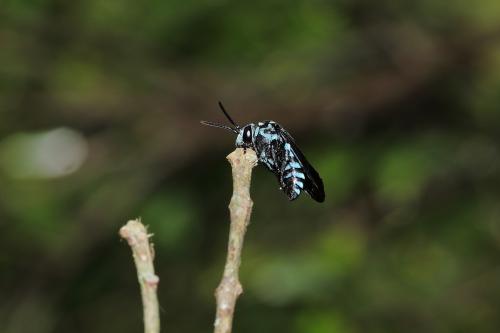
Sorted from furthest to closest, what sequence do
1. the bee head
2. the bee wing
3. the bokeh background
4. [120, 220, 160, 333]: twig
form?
1. the bokeh background
2. the bee wing
3. the bee head
4. [120, 220, 160, 333]: twig

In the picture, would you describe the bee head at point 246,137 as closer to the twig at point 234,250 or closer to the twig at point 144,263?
the twig at point 234,250

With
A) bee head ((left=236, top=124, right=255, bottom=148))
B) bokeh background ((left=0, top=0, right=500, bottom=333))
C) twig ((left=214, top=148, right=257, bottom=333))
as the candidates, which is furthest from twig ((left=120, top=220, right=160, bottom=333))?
bokeh background ((left=0, top=0, right=500, bottom=333))

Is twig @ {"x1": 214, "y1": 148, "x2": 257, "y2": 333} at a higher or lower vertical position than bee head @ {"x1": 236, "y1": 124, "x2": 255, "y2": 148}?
lower

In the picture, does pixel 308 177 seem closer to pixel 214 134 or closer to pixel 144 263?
pixel 144 263

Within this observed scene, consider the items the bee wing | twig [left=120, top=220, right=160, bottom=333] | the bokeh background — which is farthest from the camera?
the bokeh background

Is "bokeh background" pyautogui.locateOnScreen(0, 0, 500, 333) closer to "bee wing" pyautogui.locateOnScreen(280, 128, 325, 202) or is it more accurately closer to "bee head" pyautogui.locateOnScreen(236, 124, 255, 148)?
"bee wing" pyautogui.locateOnScreen(280, 128, 325, 202)

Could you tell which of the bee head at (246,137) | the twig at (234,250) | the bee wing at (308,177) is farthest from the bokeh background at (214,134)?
the twig at (234,250)

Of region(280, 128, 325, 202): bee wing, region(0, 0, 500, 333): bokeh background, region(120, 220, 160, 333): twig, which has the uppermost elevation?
region(0, 0, 500, 333): bokeh background
